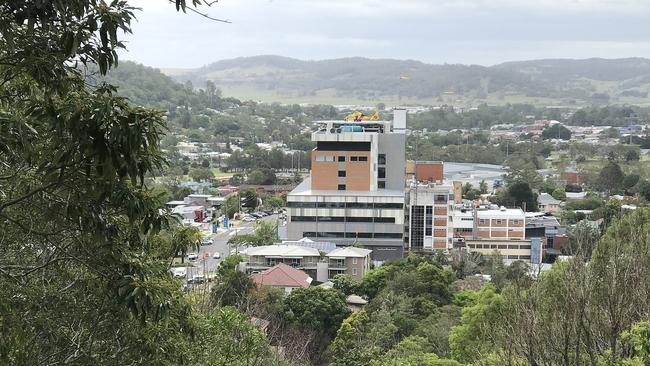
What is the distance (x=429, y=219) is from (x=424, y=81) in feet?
422

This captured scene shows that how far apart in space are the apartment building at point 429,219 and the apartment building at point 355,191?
2.08 feet

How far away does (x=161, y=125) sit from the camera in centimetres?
290

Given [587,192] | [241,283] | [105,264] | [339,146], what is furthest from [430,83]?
[105,264]

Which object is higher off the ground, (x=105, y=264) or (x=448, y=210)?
(x=105, y=264)

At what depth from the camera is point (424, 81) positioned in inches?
5965

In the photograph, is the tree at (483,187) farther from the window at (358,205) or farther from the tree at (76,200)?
the tree at (76,200)

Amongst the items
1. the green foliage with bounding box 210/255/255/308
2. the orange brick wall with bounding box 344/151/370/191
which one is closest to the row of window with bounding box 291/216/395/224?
the orange brick wall with bounding box 344/151/370/191

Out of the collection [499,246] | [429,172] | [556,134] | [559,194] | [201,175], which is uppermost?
[429,172]

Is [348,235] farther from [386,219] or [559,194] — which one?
[559,194]

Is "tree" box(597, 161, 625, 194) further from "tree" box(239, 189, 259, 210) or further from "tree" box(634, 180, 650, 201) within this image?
"tree" box(239, 189, 259, 210)

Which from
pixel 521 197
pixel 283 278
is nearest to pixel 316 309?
pixel 283 278

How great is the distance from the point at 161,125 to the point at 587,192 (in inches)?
1632

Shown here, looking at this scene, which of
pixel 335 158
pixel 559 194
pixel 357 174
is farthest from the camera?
pixel 559 194

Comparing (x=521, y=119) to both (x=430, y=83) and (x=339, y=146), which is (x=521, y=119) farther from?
(x=339, y=146)
